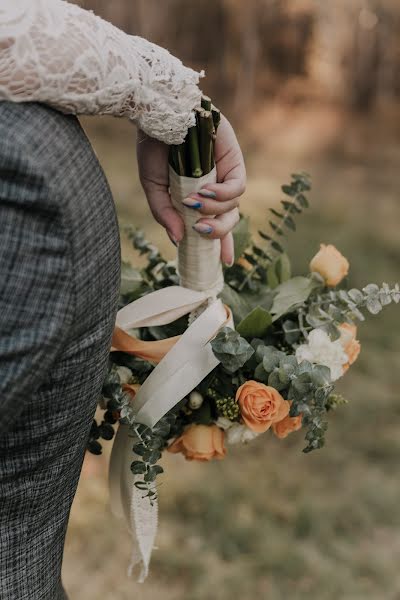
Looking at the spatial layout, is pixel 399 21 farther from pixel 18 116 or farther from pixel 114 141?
pixel 18 116

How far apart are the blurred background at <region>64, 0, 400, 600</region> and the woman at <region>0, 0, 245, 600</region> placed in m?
1.42

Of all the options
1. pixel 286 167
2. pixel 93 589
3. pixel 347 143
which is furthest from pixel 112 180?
pixel 93 589

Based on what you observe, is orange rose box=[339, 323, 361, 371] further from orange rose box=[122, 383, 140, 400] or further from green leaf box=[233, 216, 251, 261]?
orange rose box=[122, 383, 140, 400]

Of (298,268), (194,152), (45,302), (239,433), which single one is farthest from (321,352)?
(298,268)

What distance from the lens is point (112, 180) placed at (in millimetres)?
5148

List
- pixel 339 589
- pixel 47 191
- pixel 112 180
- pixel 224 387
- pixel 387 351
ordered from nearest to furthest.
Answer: pixel 47 191 < pixel 224 387 < pixel 339 589 < pixel 387 351 < pixel 112 180

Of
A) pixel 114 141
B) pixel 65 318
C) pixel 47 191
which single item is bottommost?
pixel 114 141

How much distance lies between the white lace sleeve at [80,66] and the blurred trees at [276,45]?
490 cm

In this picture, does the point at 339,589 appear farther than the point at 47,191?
Yes

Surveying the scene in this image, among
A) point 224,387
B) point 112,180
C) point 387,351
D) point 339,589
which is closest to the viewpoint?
point 224,387

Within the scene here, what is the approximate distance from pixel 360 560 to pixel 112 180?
10.7ft

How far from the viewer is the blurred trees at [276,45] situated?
5.66 metres

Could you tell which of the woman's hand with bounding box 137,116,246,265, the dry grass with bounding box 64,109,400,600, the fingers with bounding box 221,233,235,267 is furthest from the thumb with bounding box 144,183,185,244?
the dry grass with bounding box 64,109,400,600

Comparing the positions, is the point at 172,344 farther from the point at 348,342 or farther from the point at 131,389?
the point at 348,342
